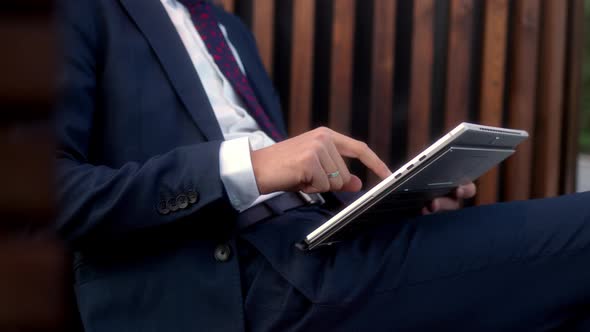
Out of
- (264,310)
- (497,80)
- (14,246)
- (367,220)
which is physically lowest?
(264,310)

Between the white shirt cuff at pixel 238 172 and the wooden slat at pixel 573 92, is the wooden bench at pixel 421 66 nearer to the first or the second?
the wooden slat at pixel 573 92

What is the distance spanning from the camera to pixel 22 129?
13cm

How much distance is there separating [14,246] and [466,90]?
181 cm

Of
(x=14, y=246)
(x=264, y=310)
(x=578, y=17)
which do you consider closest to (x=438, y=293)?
(x=264, y=310)

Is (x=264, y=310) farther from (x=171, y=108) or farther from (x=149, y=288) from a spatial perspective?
(x=171, y=108)

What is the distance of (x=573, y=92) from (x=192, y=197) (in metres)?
1.47

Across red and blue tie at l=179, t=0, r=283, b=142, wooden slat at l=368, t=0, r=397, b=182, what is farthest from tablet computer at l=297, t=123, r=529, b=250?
wooden slat at l=368, t=0, r=397, b=182

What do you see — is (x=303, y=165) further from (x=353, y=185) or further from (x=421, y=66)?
(x=421, y=66)

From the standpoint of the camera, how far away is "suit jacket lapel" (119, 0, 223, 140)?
3.46 feet

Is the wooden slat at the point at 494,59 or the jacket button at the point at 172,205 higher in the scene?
the wooden slat at the point at 494,59

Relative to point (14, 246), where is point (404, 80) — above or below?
below

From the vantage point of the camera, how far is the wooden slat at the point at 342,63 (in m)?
1.77

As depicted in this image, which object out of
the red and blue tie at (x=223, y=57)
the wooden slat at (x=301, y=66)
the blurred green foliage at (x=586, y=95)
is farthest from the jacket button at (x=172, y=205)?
the blurred green foliage at (x=586, y=95)

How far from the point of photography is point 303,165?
0.86 m
